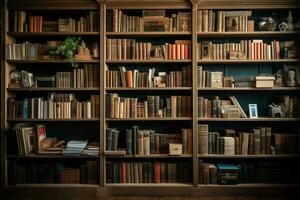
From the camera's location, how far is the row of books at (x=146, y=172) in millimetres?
3992

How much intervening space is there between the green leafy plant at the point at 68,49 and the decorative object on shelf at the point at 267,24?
2.37m

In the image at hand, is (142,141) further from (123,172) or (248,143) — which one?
(248,143)

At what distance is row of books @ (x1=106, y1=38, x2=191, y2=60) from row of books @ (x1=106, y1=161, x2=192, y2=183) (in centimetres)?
135

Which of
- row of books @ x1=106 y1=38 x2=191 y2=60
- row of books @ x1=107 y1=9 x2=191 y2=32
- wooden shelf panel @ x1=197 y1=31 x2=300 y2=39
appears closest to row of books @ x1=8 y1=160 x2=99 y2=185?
row of books @ x1=106 y1=38 x2=191 y2=60

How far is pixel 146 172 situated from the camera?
399 centimetres

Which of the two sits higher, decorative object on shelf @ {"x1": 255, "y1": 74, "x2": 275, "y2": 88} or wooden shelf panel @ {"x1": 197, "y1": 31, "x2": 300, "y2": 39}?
wooden shelf panel @ {"x1": 197, "y1": 31, "x2": 300, "y2": 39}

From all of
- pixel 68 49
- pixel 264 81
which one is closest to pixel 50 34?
pixel 68 49

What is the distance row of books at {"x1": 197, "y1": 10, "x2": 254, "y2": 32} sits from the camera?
397 cm

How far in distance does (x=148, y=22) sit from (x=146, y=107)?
1.08 meters

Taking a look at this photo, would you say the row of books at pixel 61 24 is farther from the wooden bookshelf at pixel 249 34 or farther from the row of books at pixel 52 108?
the wooden bookshelf at pixel 249 34

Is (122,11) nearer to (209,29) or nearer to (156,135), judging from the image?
(209,29)

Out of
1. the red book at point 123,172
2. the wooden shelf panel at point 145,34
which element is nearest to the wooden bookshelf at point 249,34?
the wooden shelf panel at point 145,34

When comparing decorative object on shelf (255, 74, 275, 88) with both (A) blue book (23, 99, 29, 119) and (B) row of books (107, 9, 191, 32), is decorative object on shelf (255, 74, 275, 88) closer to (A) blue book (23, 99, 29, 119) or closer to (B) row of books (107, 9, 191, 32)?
(B) row of books (107, 9, 191, 32)

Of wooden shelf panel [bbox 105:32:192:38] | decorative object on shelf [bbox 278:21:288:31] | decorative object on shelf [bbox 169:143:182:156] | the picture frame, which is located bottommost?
decorative object on shelf [bbox 169:143:182:156]
